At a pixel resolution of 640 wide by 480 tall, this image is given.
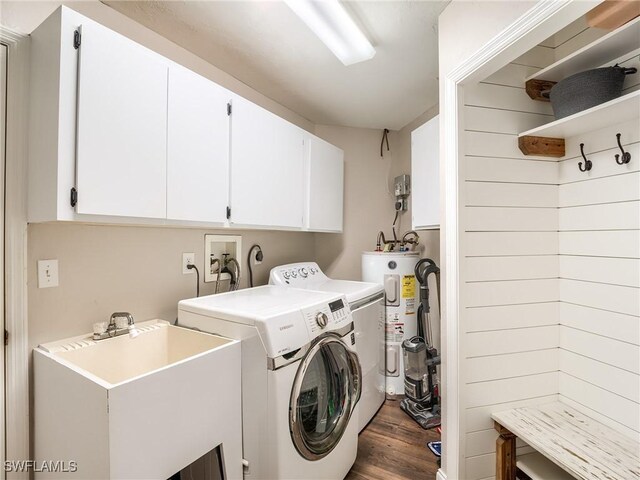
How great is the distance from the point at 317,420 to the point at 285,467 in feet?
1.02

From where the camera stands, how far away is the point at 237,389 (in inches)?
53.9

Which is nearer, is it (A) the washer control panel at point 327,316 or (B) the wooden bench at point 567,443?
(B) the wooden bench at point 567,443

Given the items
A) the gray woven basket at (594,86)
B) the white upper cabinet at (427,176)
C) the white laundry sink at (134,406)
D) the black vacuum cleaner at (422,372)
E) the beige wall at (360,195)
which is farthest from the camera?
the beige wall at (360,195)

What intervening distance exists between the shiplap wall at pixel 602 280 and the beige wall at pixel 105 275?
2105 millimetres

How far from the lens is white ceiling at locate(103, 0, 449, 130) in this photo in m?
1.53

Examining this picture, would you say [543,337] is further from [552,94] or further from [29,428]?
[29,428]

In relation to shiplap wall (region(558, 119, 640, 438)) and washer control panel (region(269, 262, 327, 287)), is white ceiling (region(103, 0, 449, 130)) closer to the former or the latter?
shiplap wall (region(558, 119, 640, 438))

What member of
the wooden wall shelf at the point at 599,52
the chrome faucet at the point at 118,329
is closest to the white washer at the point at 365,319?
the chrome faucet at the point at 118,329

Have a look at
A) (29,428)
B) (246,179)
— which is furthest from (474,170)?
(29,428)

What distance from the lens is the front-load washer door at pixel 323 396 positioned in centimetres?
141

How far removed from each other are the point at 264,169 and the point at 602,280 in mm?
1882

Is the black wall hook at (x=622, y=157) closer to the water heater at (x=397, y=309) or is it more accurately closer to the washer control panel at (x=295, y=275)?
the water heater at (x=397, y=309)

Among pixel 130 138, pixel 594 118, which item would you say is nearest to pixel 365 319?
pixel 594 118

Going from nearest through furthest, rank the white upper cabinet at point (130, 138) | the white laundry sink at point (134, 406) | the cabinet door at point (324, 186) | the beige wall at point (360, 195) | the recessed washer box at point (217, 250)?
the white laundry sink at point (134, 406) → the white upper cabinet at point (130, 138) → the recessed washer box at point (217, 250) → the cabinet door at point (324, 186) → the beige wall at point (360, 195)
